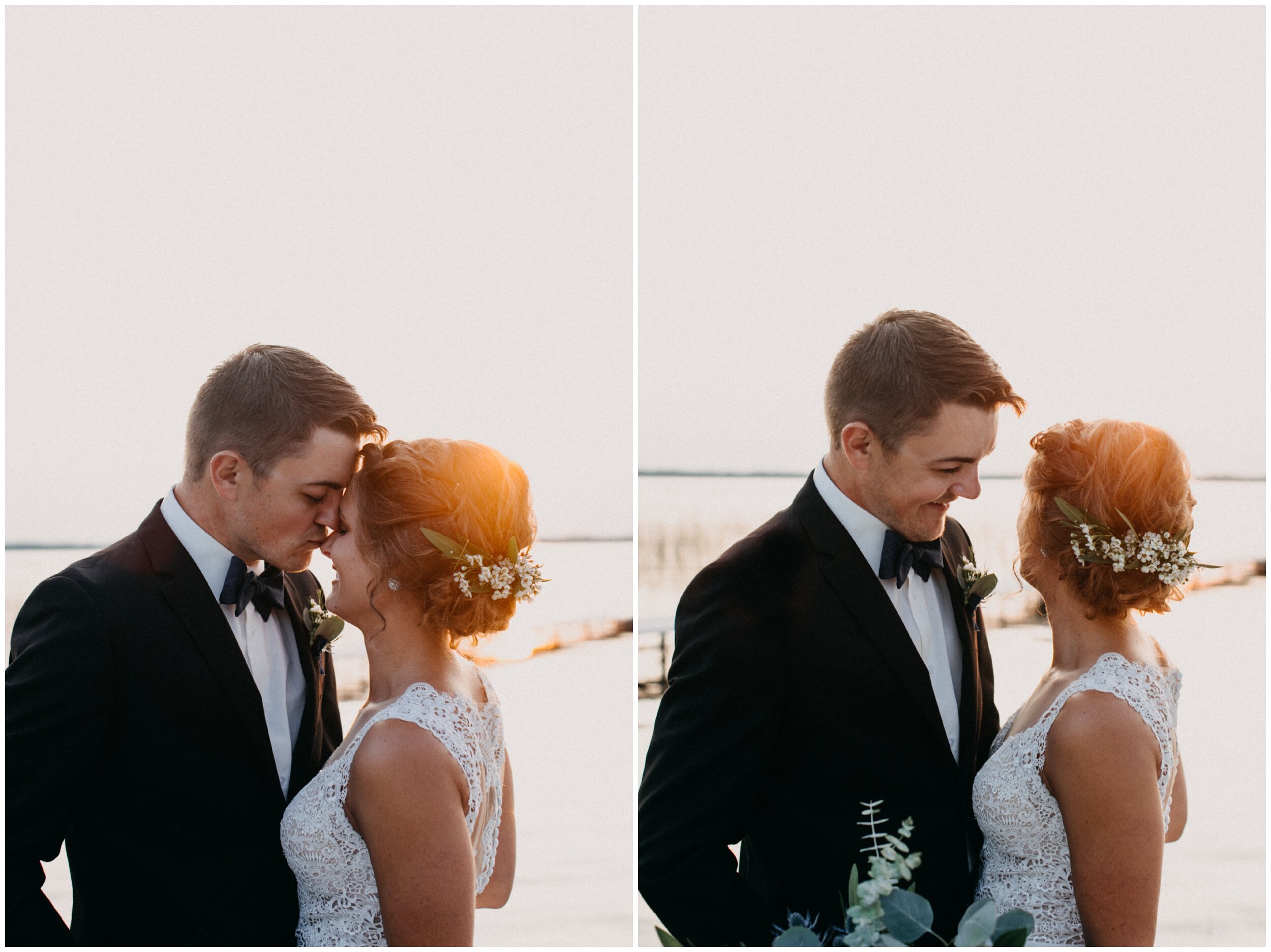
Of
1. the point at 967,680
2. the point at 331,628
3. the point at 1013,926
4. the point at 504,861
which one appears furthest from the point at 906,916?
the point at 331,628

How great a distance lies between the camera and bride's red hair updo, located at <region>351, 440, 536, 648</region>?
2.04 metres

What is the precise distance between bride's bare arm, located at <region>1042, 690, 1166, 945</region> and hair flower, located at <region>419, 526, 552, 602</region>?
3.66 ft

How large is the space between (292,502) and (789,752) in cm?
120

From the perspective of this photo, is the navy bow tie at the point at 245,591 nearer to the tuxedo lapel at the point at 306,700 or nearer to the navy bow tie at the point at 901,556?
the tuxedo lapel at the point at 306,700

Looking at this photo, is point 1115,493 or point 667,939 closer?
point 667,939

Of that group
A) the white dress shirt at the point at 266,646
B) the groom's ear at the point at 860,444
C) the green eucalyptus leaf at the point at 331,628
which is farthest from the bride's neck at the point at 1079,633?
the white dress shirt at the point at 266,646

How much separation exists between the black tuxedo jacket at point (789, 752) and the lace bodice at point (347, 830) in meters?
0.39

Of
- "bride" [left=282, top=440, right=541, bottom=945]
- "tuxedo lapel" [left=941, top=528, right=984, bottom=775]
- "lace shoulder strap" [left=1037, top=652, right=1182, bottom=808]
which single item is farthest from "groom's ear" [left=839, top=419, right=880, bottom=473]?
"bride" [left=282, top=440, right=541, bottom=945]

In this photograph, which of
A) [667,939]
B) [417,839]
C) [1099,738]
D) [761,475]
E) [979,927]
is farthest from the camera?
[761,475]

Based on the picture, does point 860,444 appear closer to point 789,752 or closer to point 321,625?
point 789,752

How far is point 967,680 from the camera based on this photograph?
2.20 meters

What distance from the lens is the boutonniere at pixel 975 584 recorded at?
7.26 feet

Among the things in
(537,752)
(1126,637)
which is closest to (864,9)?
(1126,637)

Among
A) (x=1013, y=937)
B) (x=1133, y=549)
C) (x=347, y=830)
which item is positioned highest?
(x=1133, y=549)
